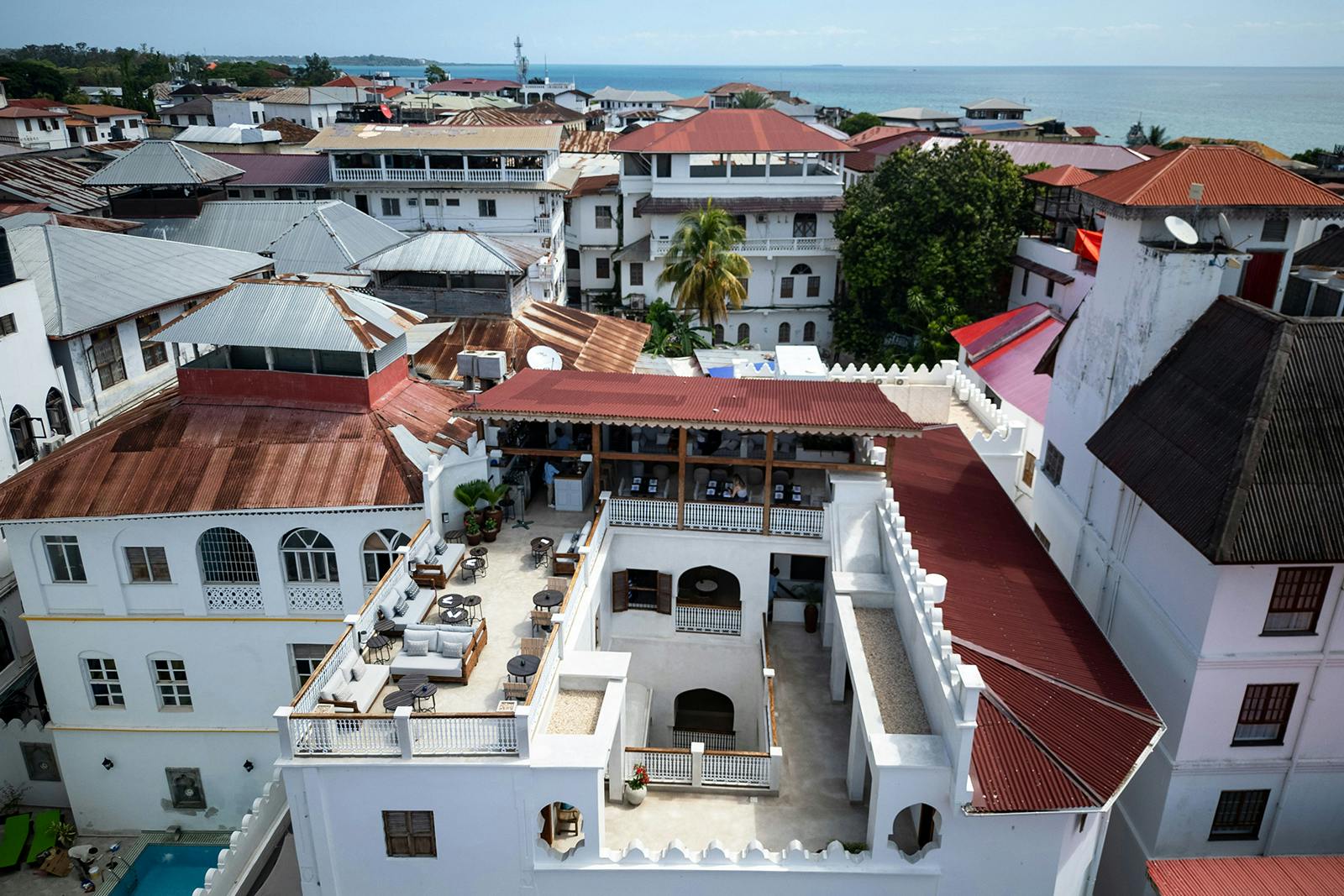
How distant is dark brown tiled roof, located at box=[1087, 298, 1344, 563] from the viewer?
53.8 ft

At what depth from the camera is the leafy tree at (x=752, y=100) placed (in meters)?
120

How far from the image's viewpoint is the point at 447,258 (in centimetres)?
3384

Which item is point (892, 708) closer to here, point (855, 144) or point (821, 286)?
point (821, 286)

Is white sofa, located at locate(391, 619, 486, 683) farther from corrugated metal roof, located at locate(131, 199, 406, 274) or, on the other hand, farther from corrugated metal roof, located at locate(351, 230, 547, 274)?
corrugated metal roof, located at locate(131, 199, 406, 274)

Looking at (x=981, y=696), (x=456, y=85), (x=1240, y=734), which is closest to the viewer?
(x=981, y=696)

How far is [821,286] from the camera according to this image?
5800 centimetres

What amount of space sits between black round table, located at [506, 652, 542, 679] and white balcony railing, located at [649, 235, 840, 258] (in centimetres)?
4087

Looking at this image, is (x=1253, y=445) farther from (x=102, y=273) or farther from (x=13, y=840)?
(x=102, y=273)

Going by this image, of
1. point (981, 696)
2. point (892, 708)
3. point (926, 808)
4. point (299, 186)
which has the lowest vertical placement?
point (926, 808)

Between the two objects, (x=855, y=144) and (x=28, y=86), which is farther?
(x=28, y=86)

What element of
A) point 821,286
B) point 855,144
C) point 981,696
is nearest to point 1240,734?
point 981,696

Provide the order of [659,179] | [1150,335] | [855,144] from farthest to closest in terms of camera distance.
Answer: [855,144], [659,179], [1150,335]

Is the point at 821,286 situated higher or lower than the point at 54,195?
lower

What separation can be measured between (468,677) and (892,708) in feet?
28.3
